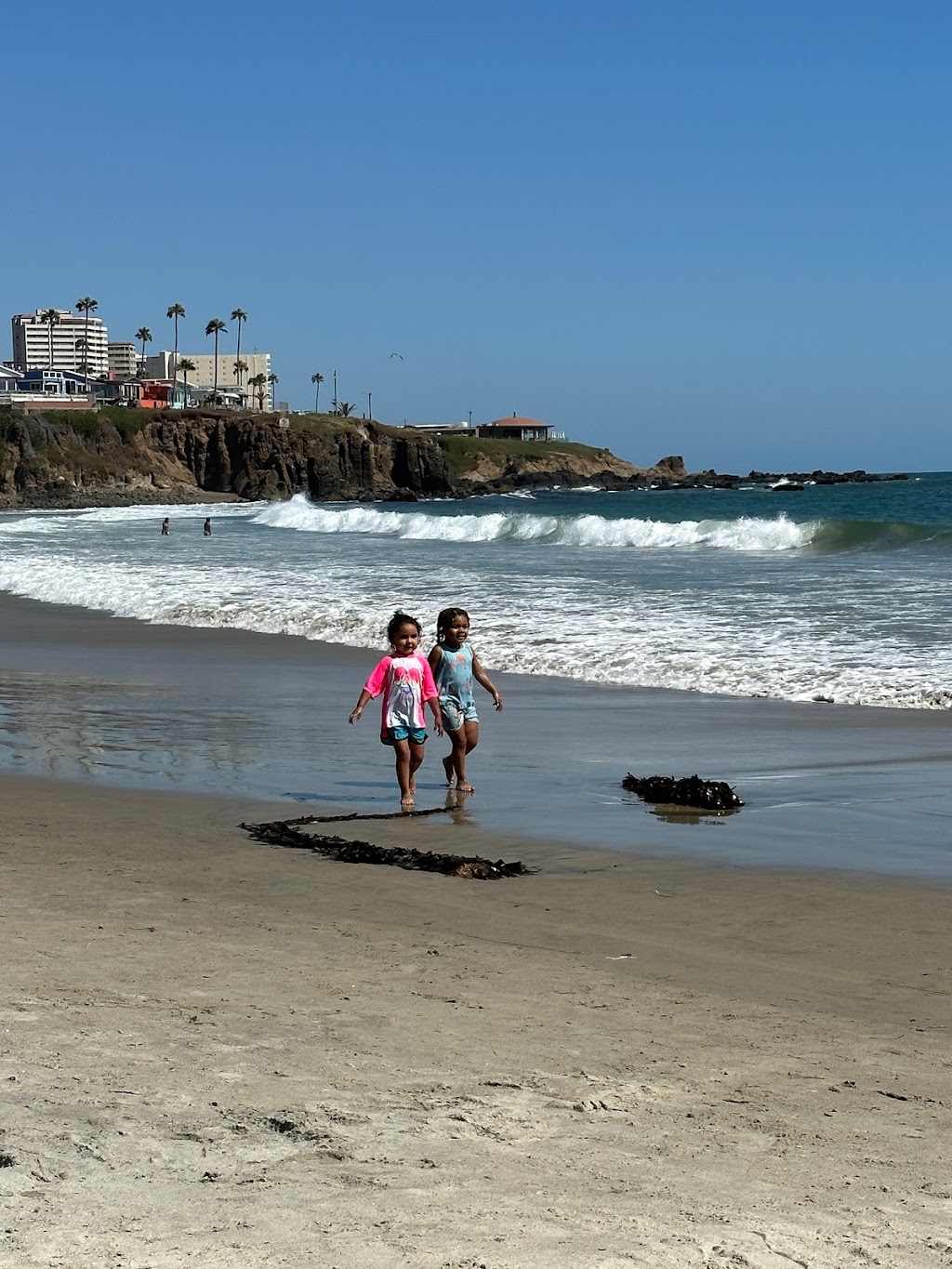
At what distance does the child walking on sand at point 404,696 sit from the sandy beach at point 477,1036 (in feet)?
0.82

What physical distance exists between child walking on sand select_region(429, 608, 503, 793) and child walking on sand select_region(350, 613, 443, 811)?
0.50 ft

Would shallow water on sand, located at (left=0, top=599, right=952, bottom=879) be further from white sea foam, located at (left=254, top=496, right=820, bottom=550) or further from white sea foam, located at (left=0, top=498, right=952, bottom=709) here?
white sea foam, located at (left=254, top=496, right=820, bottom=550)

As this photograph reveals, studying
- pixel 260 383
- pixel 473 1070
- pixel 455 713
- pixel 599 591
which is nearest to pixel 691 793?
pixel 455 713

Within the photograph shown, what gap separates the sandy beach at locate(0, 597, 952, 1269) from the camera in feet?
10.3

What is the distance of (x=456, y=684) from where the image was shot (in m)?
9.39

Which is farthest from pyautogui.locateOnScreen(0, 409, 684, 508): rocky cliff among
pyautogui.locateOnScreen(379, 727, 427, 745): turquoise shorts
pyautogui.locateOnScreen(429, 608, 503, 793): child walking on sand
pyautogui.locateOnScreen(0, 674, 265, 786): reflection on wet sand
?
pyautogui.locateOnScreen(379, 727, 427, 745): turquoise shorts

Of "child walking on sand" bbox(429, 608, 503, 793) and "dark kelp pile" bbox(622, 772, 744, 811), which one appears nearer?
"dark kelp pile" bbox(622, 772, 744, 811)

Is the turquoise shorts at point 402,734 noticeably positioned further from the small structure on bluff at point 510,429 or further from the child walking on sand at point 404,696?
the small structure on bluff at point 510,429

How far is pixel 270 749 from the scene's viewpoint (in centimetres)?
1068

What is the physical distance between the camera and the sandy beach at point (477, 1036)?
Result: 10.3ft

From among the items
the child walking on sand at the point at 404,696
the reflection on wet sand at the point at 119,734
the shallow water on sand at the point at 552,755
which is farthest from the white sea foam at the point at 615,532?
the child walking on sand at the point at 404,696

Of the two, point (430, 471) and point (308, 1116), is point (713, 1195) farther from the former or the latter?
point (430, 471)

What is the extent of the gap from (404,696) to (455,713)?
0.43m

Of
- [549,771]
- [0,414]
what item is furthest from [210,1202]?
[0,414]
